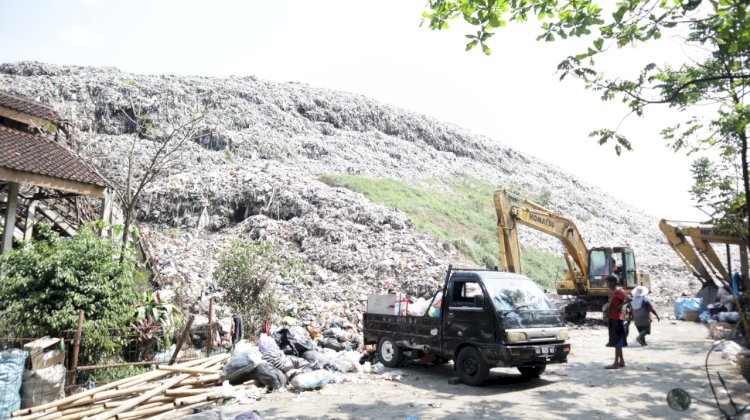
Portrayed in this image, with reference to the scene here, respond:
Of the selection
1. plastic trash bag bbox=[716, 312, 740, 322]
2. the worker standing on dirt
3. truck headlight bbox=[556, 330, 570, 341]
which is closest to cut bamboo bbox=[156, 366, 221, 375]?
truck headlight bbox=[556, 330, 570, 341]

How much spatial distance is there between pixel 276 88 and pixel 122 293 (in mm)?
43942

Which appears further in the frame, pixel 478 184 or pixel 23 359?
pixel 478 184

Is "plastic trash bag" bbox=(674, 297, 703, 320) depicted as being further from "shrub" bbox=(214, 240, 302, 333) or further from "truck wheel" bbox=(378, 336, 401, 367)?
"shrub" bbox=(214, 240, 302, 333)

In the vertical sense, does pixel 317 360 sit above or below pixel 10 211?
below

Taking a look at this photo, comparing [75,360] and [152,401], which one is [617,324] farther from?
[75,360]

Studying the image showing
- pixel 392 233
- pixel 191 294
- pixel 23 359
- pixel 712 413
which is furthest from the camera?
pixel 392 233

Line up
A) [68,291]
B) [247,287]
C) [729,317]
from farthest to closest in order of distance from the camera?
[729,317]
[247,287]
[68,291]

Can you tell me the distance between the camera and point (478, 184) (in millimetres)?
42969

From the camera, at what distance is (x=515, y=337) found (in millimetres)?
7281

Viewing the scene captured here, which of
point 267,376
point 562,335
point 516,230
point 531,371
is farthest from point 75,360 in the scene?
point 516,230

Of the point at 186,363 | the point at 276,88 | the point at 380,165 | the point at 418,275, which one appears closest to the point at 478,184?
the point at 380,165

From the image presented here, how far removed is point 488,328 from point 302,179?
66.7 feet

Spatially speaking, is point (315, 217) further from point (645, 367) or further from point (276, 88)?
point (276, 88)

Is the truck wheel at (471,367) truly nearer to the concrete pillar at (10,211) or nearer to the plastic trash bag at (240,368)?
the plastic trash bag at (240,368)
